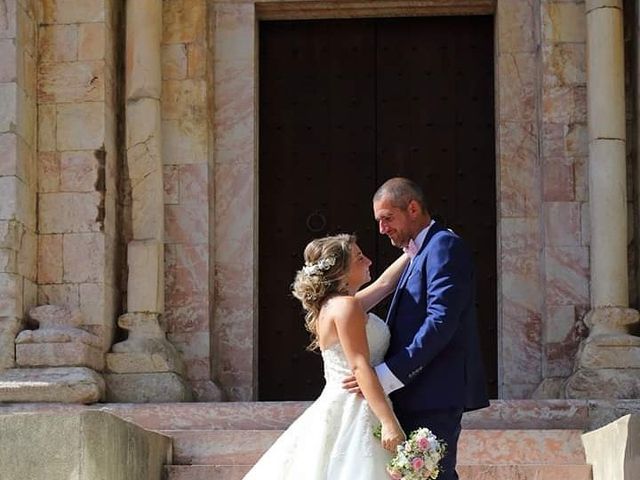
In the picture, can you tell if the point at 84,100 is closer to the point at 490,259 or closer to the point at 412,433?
the point at 490,259

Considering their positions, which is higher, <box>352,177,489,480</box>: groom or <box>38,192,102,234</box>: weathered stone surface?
<box>38,192,102,234</box>: weathered stone surface

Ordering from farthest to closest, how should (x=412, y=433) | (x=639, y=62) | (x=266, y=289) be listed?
(x=266, y=289) < (x=639, y=62) < (x=412, y=433)

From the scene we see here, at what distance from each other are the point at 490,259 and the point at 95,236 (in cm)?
293

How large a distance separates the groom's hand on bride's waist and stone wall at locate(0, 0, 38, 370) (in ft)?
14.1

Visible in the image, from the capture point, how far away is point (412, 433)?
6.70 metres

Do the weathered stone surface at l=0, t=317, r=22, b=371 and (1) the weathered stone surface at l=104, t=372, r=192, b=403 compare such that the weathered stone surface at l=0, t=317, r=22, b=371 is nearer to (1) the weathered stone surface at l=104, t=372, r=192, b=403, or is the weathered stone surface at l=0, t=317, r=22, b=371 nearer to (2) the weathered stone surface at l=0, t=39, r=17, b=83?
(1) the weathered stone surface at l=104, t=372, r=192, b=403

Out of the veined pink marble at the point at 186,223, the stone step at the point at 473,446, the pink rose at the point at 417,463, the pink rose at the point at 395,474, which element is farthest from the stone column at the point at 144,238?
the pink rose at the point at 417,463

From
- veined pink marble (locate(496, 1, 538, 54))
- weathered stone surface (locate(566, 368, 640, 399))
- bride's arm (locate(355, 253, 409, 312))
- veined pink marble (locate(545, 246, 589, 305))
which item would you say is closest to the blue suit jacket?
bride's arm (locate(355, 253, 409, 312))

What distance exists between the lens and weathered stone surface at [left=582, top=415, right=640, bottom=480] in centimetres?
797

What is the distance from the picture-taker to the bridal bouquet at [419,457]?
6.52 meters

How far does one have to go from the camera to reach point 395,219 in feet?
23.5

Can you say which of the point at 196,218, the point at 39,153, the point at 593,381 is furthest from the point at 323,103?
the point at 593,381

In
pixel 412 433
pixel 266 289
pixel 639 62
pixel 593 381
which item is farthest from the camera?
pixel 266 289

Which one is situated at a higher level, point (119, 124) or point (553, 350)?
point (119, 124)
